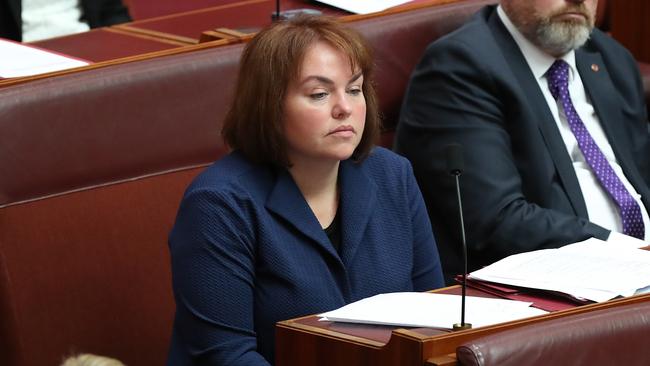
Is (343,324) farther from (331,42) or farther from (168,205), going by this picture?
(168,205)

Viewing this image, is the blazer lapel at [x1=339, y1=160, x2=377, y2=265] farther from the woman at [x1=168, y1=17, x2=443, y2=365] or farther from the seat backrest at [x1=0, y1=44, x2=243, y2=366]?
the seat backrest at [x1=0, y1=44, x2=243, y2=366]

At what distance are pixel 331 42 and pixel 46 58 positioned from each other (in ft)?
2.25

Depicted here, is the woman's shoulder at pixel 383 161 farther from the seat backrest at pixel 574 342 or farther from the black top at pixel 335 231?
the seat backrest at pixel 574 342

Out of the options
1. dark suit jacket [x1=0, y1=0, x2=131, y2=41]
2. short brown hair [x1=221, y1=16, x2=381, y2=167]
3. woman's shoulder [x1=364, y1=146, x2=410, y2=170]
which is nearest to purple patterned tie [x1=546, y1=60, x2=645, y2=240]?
woman's shoulder [x1=364, y1=146, x2=410, y2=170]

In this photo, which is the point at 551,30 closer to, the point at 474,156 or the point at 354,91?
the point at 474,156

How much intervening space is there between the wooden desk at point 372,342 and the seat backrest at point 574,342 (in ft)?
0.09

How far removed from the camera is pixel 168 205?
2.14 m

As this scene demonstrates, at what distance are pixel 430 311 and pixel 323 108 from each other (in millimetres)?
386

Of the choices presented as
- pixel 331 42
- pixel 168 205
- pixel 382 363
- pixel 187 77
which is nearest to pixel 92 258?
pixel 168 205

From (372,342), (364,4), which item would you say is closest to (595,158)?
(364,4)

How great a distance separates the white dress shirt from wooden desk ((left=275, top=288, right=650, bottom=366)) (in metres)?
0.89

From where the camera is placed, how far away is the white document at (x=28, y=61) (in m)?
2.17

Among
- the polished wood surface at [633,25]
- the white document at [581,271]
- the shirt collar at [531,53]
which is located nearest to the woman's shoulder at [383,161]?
the white document at [581,271]

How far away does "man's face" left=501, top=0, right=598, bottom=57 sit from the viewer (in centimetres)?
247
